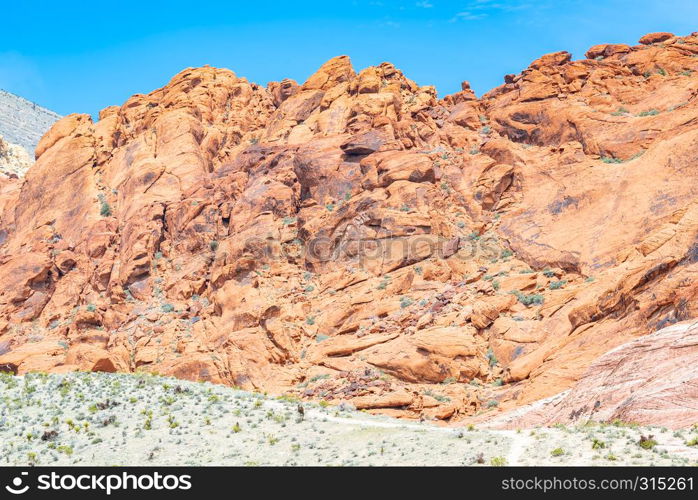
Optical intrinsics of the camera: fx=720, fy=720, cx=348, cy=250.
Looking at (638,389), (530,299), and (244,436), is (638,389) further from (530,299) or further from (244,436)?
(244,436)

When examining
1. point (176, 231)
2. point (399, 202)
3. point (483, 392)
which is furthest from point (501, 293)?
point (176, 231)

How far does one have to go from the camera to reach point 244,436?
21.7 meters

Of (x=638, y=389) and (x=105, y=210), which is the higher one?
(x=105, y=210)

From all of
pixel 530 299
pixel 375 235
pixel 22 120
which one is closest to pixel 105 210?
pixel 375 235

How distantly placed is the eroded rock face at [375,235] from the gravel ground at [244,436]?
7.04 meters

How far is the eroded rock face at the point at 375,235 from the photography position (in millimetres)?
31453

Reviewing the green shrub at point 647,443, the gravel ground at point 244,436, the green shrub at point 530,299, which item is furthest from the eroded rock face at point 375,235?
the green shrub at point 647,443

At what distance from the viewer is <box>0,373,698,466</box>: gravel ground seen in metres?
17.8

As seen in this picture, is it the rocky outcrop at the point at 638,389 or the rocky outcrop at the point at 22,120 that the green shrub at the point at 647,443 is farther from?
the rocky outcrop at the point at 22,120

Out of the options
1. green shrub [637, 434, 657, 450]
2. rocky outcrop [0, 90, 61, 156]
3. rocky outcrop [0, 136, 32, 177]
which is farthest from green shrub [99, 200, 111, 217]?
rocky outcrop [0, 90, 61, 156]

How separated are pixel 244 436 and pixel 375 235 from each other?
2023 centimetres

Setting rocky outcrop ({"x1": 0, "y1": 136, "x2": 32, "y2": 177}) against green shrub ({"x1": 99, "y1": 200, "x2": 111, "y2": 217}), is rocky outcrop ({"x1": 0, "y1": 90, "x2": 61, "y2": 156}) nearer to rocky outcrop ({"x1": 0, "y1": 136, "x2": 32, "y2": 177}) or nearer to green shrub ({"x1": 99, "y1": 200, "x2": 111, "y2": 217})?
rocky outcrop ({"x1": 0, "y1": 136, "x2": 32, "y2": 177})
